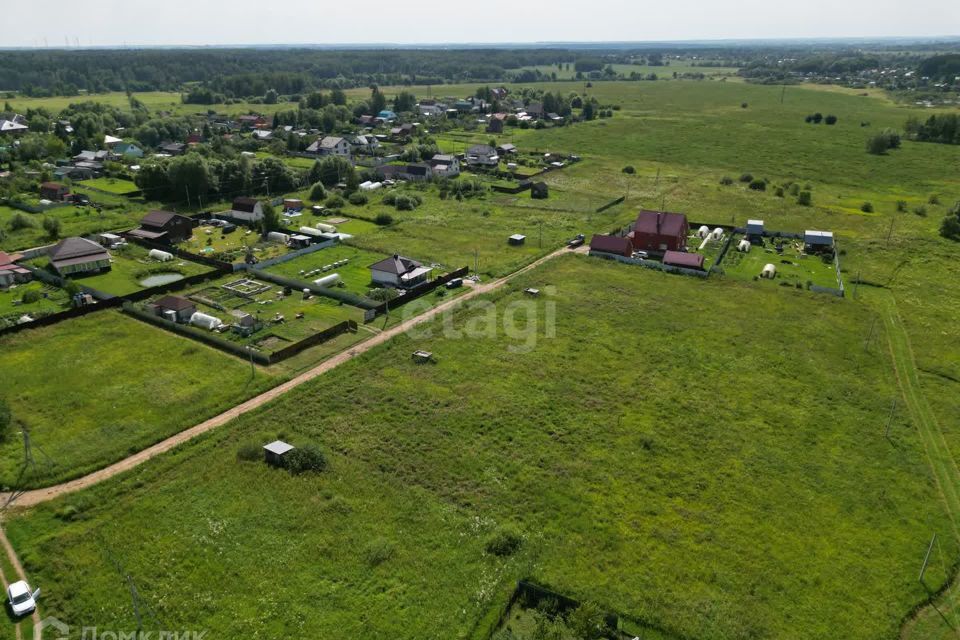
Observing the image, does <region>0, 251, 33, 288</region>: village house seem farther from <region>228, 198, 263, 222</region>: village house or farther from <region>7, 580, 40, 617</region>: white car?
<region>7, 580, 40, 617</region>: white car

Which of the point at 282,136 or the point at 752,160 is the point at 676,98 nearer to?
the point at 752,160

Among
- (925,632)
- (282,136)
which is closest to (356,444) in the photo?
(925,632)

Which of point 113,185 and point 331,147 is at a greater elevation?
point 331,147

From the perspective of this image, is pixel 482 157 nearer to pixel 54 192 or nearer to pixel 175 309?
pixel 54 192

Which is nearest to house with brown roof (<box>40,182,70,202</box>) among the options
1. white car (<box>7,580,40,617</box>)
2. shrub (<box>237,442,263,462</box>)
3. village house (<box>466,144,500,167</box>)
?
village house (<box>466,144,500,167</box>)

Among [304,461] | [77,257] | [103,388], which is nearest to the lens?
[304,461]

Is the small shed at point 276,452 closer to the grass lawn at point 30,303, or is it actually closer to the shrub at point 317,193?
the grass lawn at point 30,303

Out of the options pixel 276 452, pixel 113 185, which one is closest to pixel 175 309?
pixel 276 452

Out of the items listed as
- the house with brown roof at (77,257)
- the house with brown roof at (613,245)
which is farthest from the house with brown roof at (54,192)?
the house with brown roof at (613,245)
